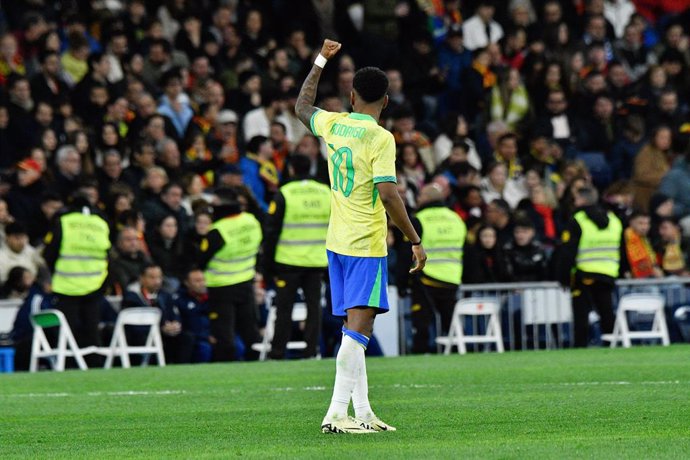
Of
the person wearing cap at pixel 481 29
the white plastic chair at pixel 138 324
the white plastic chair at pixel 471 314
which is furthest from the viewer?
the person wearing cap at pixel 481 29

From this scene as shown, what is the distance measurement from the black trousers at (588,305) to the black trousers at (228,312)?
429 cm

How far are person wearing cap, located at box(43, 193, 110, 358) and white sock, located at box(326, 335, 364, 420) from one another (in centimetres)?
988

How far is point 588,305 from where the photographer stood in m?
21.1

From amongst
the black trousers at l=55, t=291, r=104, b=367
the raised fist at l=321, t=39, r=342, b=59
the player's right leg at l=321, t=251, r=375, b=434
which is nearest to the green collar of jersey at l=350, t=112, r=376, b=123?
the raised fist at l=321, t=39, r=342, b=59

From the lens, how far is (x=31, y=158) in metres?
21.0

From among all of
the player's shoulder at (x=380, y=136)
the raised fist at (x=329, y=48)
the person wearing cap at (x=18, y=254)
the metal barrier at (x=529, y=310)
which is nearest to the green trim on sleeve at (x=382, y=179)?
the player's shoulder at (x=380, y=136)

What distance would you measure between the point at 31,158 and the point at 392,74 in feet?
22.8

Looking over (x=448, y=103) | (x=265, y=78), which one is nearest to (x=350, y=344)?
(x=265, y=78)

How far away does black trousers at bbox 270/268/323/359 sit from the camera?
18.6 meters

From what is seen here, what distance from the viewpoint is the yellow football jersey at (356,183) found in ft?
31.2

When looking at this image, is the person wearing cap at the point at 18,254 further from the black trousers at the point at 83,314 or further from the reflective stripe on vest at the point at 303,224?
the reflective stripe on vest at the point at 303,224

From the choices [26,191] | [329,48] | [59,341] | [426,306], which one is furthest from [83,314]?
[329,48]

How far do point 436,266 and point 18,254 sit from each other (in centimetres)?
519

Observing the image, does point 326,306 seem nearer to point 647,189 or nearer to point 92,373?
point 92,373
